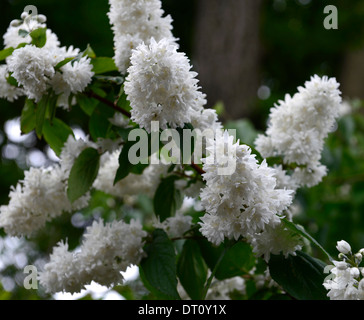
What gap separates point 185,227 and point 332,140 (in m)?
2.02

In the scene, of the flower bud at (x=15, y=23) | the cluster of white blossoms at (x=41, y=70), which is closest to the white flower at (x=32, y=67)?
the cluster of white blossoms at (x=41, y=70)

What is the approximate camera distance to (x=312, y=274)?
1256 mm

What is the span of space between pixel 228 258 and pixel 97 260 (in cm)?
37

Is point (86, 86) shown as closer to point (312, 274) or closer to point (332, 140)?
point (312, 274)

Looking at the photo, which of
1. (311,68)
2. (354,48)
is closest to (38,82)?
(354,48)

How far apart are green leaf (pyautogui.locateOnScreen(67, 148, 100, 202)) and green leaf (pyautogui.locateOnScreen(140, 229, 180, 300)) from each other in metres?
0.23

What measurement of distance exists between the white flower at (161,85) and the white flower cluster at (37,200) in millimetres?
410

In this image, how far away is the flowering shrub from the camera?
112 centimetres

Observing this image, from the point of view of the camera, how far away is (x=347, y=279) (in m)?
1.02

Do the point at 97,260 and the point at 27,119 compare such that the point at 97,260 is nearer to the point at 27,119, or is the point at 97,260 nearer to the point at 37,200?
the point at 37,200

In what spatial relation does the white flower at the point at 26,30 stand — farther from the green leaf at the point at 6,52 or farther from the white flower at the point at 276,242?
the white flower at the point at 276,242

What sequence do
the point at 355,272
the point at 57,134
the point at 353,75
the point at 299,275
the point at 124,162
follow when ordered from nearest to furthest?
the point at 355,272, the point at 299,275, the point at 124,162, the point at 57,134, the point at 353,75

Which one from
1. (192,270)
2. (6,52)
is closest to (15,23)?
(6,52)

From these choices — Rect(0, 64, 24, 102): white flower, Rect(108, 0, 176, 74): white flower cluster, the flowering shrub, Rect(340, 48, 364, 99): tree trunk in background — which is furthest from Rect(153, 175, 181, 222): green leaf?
Rect(340, 48, 364, 99): tree trunk in background
